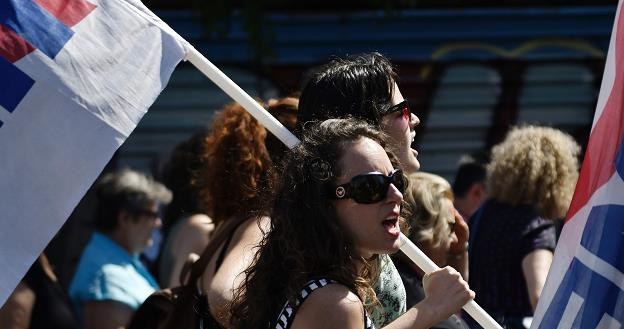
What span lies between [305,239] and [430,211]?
1.60m

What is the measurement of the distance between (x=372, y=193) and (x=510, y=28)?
21.7 ft

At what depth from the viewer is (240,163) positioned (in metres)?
3.55

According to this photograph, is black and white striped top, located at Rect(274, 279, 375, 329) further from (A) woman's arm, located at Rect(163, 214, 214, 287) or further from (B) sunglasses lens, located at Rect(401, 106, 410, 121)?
(A) woman's arm, located at Rect(163, 214, 214, 287)

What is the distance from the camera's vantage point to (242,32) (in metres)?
8.65

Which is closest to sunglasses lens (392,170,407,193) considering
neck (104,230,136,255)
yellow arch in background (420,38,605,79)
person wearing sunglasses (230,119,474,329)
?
person wearing sunglasses (230,119,474,329)

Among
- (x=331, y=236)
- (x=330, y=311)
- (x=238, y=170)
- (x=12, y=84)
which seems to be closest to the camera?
(x=330, y=311)

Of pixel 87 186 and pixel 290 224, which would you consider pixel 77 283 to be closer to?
pixel 87 186

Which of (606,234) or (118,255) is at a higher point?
(606,234)

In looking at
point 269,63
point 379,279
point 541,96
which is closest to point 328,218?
point 379,279

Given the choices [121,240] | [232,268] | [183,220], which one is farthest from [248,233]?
[121,240]

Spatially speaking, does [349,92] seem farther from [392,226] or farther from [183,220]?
[183,220]

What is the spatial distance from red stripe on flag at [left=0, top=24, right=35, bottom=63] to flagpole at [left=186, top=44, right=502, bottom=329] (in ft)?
1.30

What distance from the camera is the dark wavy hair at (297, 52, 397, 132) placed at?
2896 millimetres

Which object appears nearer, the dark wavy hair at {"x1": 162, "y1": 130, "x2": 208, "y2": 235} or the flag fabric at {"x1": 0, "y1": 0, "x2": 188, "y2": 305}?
the flag fabric at {"x1": 0, "y1": 0, "x2": 188, "y2": 305}
